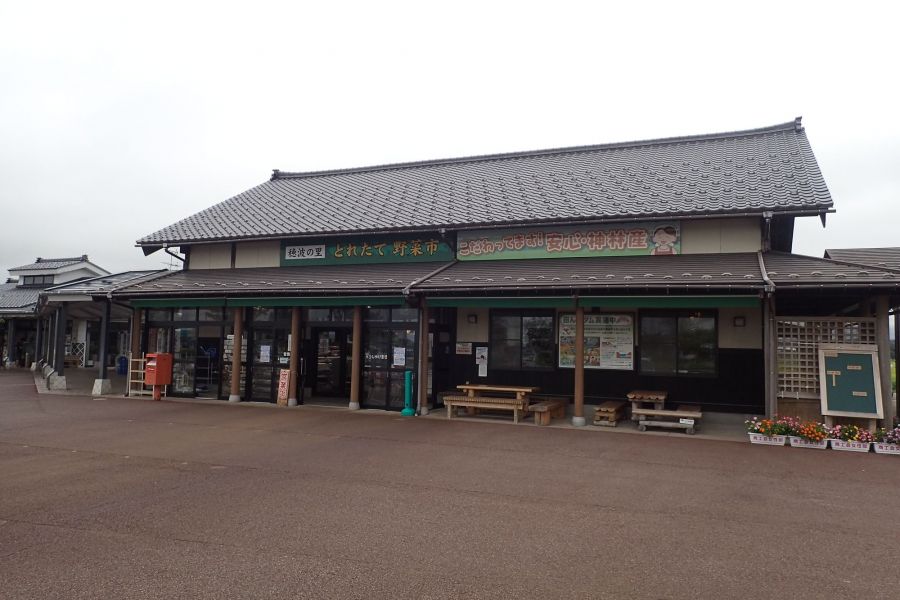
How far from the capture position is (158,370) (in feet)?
44.9

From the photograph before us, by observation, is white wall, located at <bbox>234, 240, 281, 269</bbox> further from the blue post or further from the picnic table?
the picnic table

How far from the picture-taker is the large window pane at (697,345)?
35.5 ft

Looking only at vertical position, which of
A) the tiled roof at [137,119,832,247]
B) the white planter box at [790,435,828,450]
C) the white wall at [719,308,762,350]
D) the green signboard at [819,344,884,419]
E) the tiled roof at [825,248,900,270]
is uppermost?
the tiled roof at [137,119,832,247]

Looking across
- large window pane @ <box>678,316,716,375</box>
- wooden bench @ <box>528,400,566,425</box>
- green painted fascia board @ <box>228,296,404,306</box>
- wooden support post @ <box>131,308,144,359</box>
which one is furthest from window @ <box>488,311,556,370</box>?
wooden support post @ <box>131,308,144,359</box>

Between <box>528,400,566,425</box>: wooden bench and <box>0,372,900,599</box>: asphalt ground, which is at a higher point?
<box>528,400,566,425</box>: wooden bench

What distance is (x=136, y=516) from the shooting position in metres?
4.99

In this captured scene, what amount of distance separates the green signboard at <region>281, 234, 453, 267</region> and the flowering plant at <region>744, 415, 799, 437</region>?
6.70 meters

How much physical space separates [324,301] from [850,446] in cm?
918

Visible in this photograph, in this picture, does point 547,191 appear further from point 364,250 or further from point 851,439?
point 851,439

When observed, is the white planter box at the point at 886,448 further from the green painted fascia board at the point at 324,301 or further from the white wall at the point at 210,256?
the white wall at the point at 210,256

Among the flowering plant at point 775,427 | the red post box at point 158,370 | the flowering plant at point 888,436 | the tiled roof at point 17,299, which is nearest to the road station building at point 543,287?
the red post box at point 158,370

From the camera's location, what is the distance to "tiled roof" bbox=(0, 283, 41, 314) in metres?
24.5

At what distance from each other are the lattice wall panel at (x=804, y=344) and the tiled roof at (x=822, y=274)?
2.67 feet

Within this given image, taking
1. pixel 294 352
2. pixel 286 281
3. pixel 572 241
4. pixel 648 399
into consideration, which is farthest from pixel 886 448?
pixel 286 281
